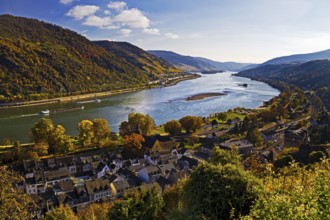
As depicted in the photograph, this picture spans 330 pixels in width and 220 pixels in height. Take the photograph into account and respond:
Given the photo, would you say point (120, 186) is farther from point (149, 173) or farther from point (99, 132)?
point (99, 132)

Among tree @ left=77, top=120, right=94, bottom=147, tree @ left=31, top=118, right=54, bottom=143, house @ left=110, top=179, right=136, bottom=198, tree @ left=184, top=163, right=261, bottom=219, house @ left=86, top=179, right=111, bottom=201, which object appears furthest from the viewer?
tree @ left=77, top=120, right=94, bottom=147

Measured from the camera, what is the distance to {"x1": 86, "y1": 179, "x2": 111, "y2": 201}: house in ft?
57.0

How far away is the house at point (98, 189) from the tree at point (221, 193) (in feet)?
33.2

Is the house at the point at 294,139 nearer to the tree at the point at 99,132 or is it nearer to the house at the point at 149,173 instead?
the house at the point at 149,173

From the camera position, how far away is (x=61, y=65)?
295ft

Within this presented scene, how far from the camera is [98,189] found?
17.7m

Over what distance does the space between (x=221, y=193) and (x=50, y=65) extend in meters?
87.9

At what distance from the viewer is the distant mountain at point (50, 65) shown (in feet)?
241

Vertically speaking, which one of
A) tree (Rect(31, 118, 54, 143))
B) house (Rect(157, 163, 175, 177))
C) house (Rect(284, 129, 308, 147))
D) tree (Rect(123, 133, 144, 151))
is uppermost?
tree (Rect(31, 118, 54, 143))

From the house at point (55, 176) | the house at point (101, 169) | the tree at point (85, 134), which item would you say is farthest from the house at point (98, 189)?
the tree at point (85, 134)

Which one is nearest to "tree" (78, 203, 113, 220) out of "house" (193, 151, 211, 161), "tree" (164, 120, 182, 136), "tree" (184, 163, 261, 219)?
"tree" (184, 163, 261, 219)

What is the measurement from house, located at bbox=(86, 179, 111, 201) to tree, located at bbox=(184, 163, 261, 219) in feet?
33.2

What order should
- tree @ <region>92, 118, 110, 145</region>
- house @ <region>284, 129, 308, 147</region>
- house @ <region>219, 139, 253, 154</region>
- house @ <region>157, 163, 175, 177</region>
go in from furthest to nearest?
1. tree @ <region>92, 118, 110, 145</region>
2. house @ <region>284, 129, 308, 147</region>
3. house @ <region>219, 139, 253, 154</region>
4. house @ <region>157, 163, 175, 177</region>

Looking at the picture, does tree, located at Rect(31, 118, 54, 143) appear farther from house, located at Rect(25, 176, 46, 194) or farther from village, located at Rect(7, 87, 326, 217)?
house, located at Rect(25, 176, 46, 194)
